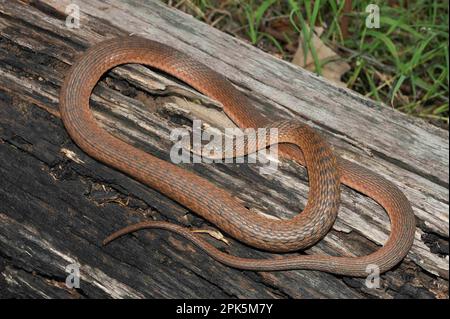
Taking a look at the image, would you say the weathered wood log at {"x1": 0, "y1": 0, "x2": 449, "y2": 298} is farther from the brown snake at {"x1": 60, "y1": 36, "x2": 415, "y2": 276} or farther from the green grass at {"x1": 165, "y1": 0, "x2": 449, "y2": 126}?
the green grass at {"x1": 165, "y1": 0, "x2": 449, "y2": 126}

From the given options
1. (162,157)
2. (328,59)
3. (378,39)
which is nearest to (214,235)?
(162,157)

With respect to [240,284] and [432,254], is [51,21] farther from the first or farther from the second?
[432,254]

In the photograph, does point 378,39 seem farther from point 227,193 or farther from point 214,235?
point 214,235

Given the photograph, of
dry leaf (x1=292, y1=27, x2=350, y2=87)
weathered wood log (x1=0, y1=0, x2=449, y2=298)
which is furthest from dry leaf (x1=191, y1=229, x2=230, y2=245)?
dry leaf (x1=292, y1=27, x2=350, y2=87)

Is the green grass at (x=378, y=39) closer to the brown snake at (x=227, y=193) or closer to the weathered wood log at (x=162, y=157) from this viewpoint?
the weathered wood log at (x=162, y=157)

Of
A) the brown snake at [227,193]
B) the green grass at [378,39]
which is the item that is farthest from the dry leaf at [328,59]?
the brown snake at [227,193]
